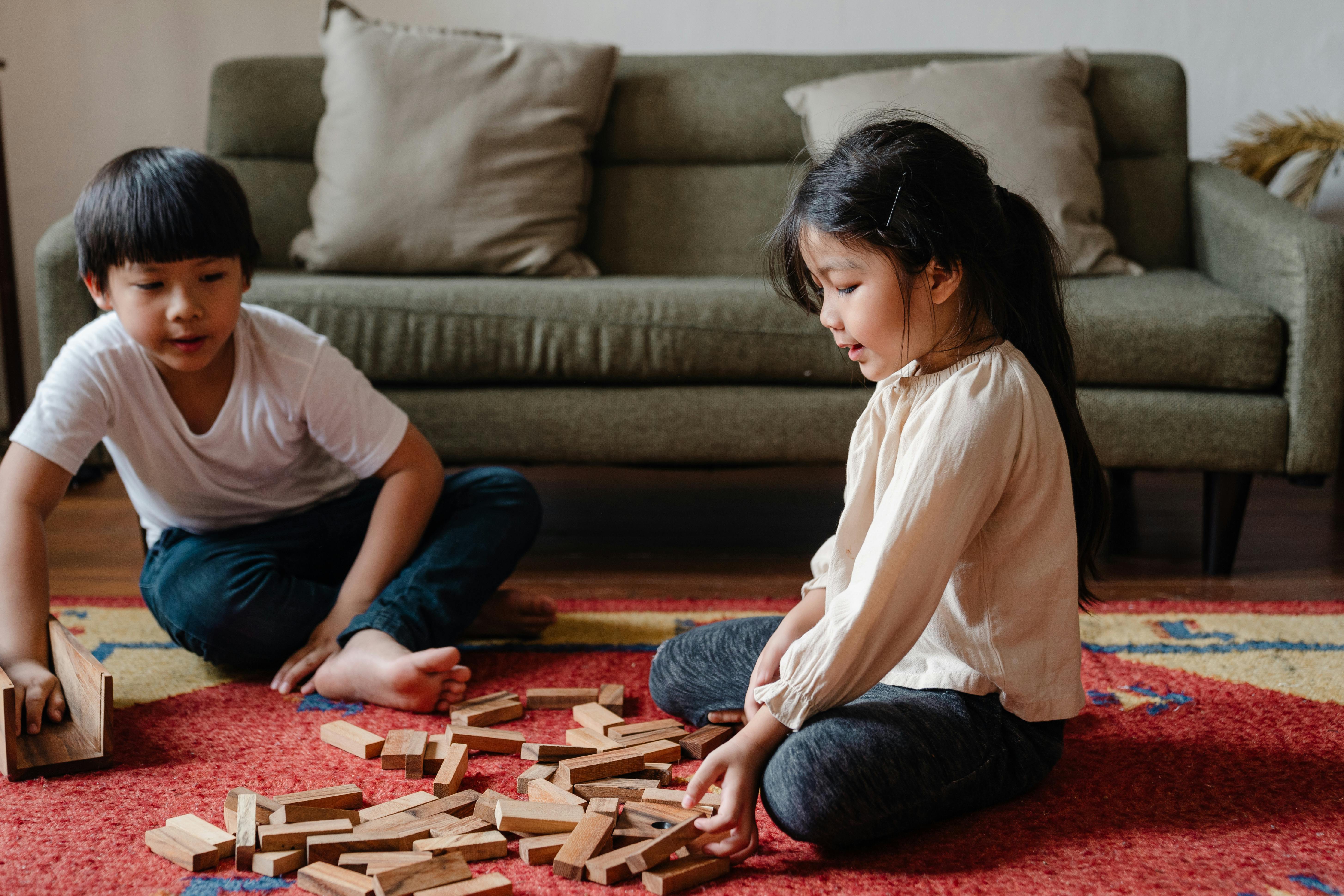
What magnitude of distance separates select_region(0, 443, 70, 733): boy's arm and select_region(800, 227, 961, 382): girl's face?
81 cm

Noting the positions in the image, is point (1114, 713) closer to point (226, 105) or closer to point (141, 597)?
point (141, 597)

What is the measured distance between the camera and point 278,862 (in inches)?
32.1

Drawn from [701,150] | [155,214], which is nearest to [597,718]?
[155,214]

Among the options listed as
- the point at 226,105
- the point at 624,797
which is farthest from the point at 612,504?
the point at 624,797

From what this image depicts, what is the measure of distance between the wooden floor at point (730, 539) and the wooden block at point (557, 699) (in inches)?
15.3

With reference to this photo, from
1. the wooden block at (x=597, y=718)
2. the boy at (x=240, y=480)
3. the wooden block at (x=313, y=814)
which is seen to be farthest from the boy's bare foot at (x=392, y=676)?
the wooden block at (x=313, y=814)

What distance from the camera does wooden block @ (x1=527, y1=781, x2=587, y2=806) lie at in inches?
36.0

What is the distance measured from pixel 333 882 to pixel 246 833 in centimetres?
10

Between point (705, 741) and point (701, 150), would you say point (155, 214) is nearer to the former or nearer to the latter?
point (705, 741)

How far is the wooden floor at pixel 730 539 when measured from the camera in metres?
1.59

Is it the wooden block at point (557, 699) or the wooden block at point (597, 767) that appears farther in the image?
the wooden block at point (557, 699)

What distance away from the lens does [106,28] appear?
2.52 m

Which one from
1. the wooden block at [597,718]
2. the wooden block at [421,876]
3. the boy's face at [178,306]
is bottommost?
the wooden block at [597,718]

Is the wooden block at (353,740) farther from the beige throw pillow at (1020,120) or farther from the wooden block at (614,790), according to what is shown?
the beige throw pillow at (1020,120)
